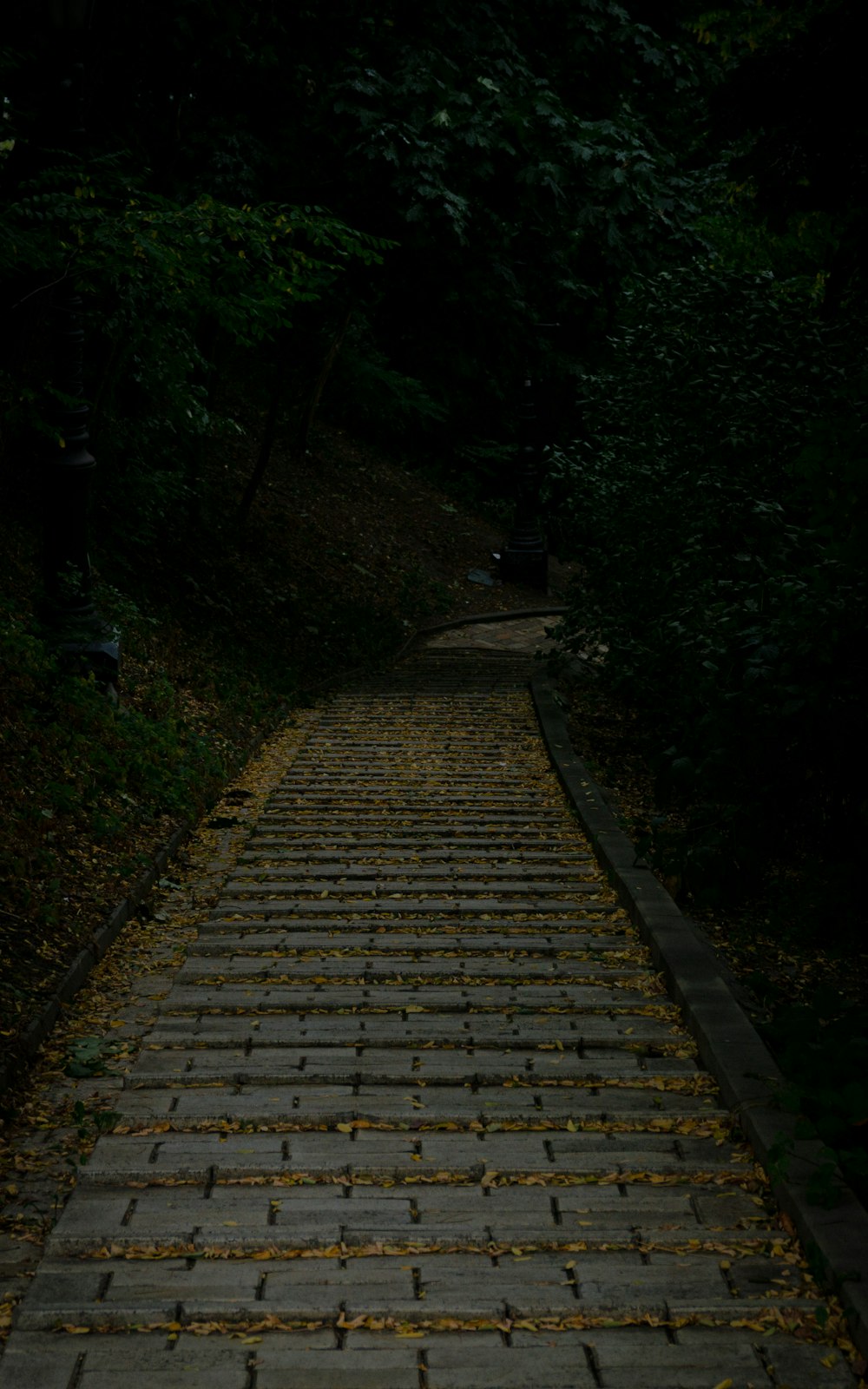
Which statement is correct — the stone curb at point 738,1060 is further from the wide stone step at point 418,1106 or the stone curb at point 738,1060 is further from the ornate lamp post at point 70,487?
the ornate lamp post at point 70,487

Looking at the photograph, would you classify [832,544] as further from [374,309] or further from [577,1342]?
[374,309]

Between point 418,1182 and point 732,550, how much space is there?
262 inches

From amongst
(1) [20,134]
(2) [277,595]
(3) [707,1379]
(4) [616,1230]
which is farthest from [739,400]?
(2) [277,595]

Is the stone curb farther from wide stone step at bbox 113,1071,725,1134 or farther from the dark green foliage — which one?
wide stone step at bbox 113,1071,725,1134

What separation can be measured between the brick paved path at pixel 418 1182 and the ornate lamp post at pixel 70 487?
234 cm

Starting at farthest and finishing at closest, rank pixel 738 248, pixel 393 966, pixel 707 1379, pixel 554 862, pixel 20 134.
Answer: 1. pixel 738 248
2. pixel 20 134
3. pixel 554 862
4. pixel 393 966
5. pixel 707 1379

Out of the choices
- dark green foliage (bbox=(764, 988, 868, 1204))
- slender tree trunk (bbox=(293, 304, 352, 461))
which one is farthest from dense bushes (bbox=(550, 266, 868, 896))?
slender tree trunk (bbox=(293, 304, 352, 461))

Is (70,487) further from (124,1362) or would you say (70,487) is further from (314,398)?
(314,398)

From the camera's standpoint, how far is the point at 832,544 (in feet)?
16.2

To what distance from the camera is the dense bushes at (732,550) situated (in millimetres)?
4898

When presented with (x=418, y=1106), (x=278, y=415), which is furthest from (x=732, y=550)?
(x=278, y=415)

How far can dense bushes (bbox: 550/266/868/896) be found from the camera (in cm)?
490

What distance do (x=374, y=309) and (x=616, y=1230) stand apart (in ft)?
48.2

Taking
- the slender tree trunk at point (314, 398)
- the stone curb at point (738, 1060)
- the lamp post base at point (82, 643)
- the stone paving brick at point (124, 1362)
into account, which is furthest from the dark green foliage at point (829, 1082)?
the slender tree trunk at point (314, 398)
